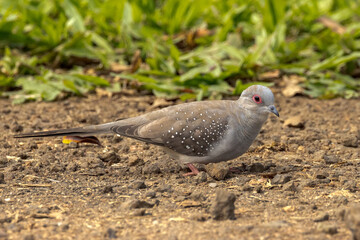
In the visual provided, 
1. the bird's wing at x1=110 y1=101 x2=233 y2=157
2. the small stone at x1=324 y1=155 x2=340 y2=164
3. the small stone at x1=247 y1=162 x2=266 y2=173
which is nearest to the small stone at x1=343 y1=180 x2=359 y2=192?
the small stone at x1=324 y1=155 x2=340 y2=164

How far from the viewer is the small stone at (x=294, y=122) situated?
18.7 feet

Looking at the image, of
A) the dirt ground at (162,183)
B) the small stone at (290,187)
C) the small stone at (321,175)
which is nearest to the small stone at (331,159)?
the dirt ground at (162,183)

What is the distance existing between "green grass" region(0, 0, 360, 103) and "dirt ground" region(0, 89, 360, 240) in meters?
0.52

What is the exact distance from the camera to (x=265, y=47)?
691 cm

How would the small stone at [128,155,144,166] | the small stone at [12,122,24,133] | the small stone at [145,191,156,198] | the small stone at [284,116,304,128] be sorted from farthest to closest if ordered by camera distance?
the small stone at [284,116,304,128] < the small stone at [12,122,24,133] < the small stone at [128,155,144,166] < the small stone at [145,191,156,198]

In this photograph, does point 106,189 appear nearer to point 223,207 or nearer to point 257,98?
point 223,207

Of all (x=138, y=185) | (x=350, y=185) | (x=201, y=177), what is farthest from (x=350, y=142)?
(x=138, y=185)

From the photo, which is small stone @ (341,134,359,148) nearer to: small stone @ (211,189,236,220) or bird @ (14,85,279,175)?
bird @ (14,85,279,175)

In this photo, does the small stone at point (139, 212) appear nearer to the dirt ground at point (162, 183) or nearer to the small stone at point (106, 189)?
the dirt ground at point (162, 183)

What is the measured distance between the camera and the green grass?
21.6ft

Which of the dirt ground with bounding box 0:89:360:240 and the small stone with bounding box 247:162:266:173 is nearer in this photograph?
the dirt ground with bounding box 0:89:360:240

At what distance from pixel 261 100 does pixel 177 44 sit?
3.49 metres

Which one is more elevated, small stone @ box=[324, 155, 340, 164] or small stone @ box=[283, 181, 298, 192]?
small stone @ box=[283, 181, 298, 192]

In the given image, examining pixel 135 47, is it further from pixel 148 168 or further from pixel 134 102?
pixel 148 168
